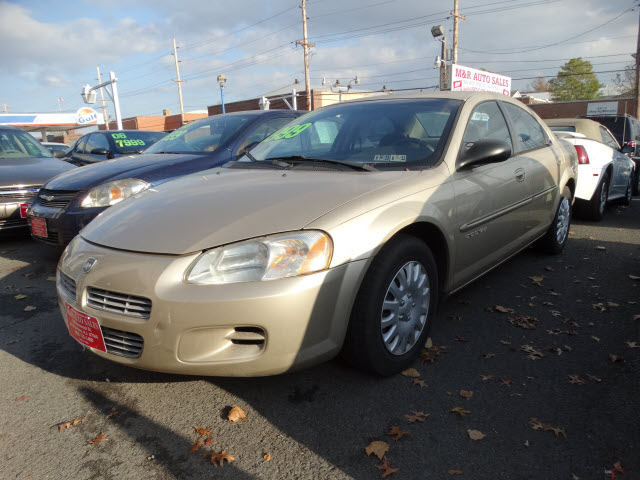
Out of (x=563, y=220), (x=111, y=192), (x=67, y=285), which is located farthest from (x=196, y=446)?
(x=563, y=220)

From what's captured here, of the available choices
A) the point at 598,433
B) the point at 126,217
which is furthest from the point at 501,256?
the point at 126,217

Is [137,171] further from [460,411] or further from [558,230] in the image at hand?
[558,230]

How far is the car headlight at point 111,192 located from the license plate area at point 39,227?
544mm

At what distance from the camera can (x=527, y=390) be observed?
2.51 m

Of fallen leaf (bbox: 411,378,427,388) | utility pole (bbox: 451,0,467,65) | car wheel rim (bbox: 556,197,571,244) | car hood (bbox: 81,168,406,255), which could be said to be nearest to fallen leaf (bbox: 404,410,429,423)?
fallen leaf (bbox: 411,378,427,388)

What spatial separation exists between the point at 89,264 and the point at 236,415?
1.04m

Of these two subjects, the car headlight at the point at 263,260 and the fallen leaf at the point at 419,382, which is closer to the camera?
the car headlight at the point at 263,260

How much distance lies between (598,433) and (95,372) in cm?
265

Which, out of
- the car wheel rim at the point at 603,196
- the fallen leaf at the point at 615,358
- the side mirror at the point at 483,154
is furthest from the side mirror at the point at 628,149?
the fallen leaf at the point at 615,358

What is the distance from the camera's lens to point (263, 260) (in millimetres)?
2127

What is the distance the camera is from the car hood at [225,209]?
2232 millimetres

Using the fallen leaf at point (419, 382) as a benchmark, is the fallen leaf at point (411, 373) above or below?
below

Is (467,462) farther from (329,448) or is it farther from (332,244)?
(332,244)

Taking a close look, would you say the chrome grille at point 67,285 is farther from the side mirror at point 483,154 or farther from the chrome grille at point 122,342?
the side mirror at point 483,154
